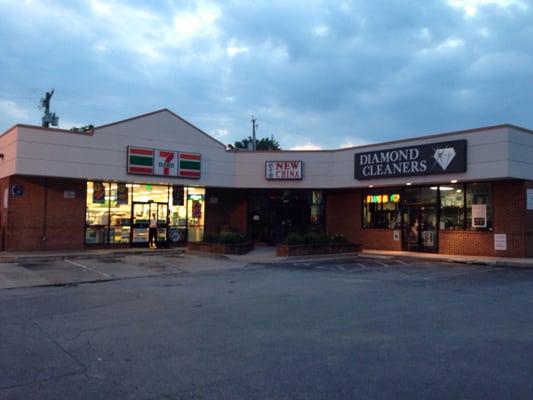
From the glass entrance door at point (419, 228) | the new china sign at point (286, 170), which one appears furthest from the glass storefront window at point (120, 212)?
the glass entrance door at point (419, 228)

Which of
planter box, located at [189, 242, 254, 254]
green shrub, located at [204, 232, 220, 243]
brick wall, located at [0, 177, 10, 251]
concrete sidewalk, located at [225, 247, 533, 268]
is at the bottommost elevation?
concrete sidewalk, located at [225, 247, 533, 268]

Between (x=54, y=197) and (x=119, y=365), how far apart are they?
60.2ft

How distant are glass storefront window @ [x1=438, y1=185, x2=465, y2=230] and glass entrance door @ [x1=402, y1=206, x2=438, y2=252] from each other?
474 mm

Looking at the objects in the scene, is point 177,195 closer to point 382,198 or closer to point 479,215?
point 382,198

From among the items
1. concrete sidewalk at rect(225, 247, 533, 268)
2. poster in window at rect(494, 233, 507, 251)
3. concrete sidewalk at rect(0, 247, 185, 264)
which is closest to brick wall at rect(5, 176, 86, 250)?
concrete sidewalk at rect(0, 247, 185, 264)

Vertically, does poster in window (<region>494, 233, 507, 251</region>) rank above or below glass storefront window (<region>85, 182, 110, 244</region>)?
below

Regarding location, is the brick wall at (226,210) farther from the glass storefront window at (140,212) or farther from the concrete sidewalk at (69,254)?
the concrete sidewalk at (69,254)

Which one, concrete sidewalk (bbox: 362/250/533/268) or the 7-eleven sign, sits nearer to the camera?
concrete sidewalk (bbox: 362/250/533/268)

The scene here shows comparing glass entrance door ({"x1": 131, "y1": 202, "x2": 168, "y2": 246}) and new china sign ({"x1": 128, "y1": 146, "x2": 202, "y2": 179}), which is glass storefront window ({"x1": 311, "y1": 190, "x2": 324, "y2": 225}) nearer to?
new china sign ({"x1": 128, "y1": 146, "x2": 202, "y2": 179})

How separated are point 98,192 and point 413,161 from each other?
1446 centimetres

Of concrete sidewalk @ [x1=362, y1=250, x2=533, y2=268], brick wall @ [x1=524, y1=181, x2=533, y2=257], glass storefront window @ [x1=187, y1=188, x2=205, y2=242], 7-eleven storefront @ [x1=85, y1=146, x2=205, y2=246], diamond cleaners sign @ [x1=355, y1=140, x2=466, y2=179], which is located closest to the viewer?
concrete sidewalk @ [x1=362, y1=250, x2=533, y2=268]

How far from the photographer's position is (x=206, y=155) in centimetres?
2669

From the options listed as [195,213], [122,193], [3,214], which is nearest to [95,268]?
[122,193]

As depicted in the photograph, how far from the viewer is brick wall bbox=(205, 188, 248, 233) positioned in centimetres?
2855
